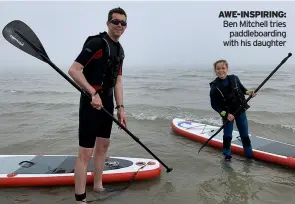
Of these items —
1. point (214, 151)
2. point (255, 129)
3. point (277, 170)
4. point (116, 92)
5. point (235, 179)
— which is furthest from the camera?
point (255, 129)

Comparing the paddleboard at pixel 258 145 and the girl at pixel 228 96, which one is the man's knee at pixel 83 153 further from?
the paddleboard at pixel 258 145

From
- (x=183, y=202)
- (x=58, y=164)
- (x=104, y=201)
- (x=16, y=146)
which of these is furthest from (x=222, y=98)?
(x=16, y=146)

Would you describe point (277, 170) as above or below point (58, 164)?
below

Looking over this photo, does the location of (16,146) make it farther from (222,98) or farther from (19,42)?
(222,98)

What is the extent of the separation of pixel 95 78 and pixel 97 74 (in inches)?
2.2

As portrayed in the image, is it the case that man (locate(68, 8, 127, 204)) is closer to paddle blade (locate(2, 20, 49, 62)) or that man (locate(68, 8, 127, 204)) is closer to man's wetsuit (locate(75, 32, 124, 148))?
man's wetsuit (locate(75, 32, 124, 148))

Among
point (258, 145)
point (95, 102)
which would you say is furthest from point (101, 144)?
point (258, 145)

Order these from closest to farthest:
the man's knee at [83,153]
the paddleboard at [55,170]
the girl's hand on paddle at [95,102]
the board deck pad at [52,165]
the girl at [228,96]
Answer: the girl's hand on paddle at [95,102] < the man's knee at [83,153] < the paddleboard at [55,170] < the board deck pad at [52,165] < the girl at [228,96]

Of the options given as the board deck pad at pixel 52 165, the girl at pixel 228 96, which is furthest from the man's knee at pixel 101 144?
the girl at pixel 228 96

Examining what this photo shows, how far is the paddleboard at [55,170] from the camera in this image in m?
4.56

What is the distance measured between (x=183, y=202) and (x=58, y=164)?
2.38 metres

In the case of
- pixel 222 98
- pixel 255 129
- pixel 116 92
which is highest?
pixel 116 92

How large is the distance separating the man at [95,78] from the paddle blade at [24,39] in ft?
1.81

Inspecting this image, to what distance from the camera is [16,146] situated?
7.14 m
